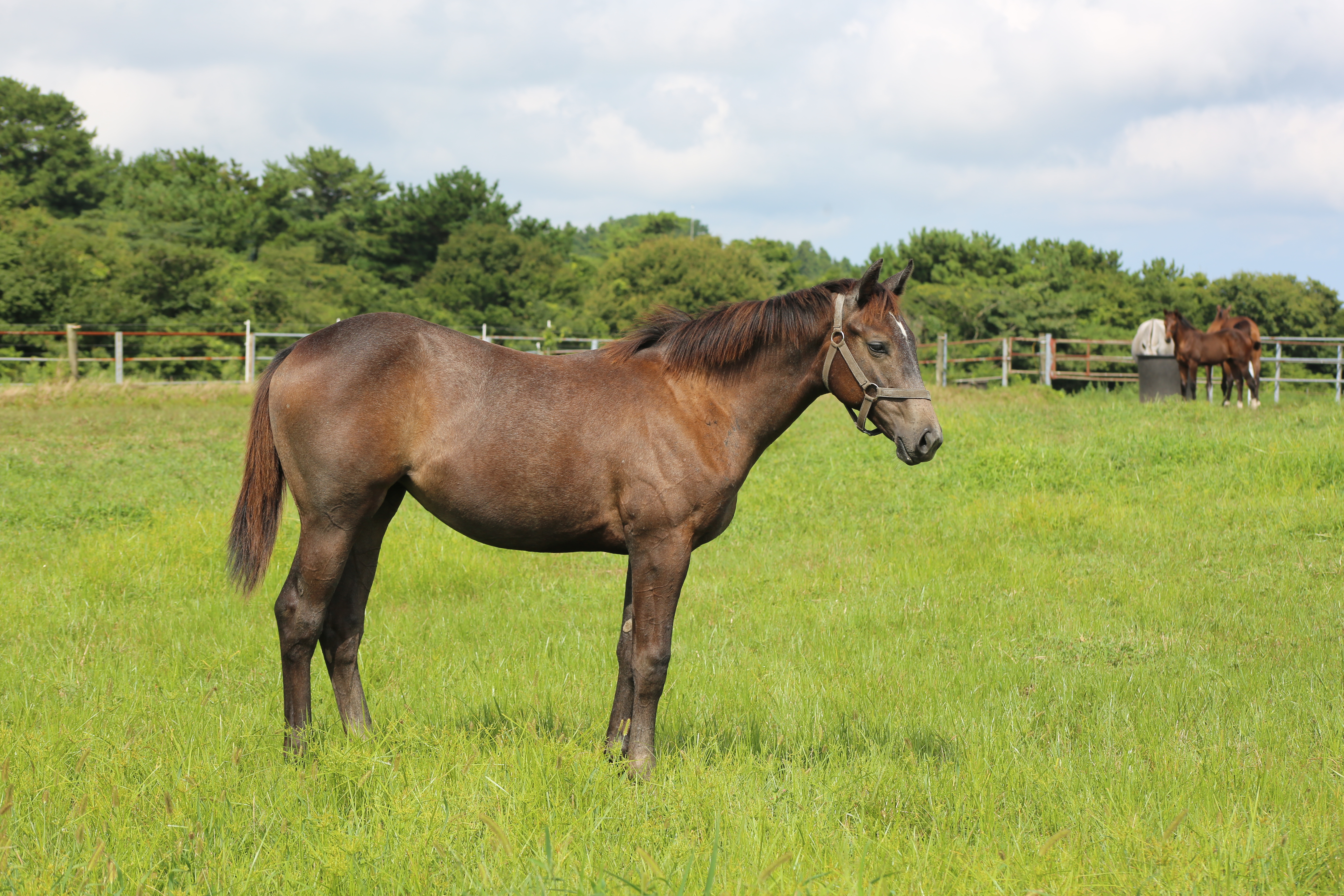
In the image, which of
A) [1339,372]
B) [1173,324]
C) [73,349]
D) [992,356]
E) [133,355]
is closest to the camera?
[1173,324]

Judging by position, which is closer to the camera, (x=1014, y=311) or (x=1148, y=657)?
(x=1148, y=657)

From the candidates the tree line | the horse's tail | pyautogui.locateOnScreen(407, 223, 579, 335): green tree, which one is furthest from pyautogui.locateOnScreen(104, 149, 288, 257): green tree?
the horse's tail

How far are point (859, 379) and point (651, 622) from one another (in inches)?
52.2

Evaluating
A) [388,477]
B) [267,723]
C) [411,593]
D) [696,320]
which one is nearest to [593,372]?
[696,320]

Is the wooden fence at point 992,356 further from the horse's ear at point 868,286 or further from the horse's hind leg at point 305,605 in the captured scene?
the horse's ear at point 868,286

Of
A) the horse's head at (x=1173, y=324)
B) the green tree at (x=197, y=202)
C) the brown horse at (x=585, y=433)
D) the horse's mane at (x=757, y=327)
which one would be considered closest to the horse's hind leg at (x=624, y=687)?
the brown horse at (x=585, y=433)

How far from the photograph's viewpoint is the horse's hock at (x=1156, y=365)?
20.0 m

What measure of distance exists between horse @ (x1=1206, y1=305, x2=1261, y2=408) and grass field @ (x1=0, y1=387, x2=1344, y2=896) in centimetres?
857

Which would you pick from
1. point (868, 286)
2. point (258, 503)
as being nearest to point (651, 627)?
point (868, 286)

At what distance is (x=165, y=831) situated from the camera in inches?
117

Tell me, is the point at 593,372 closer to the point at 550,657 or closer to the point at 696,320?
the point at 696,320

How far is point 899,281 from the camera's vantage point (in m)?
3.99

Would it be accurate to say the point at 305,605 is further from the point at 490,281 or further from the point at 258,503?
the point at 490,281

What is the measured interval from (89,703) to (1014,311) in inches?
1291
